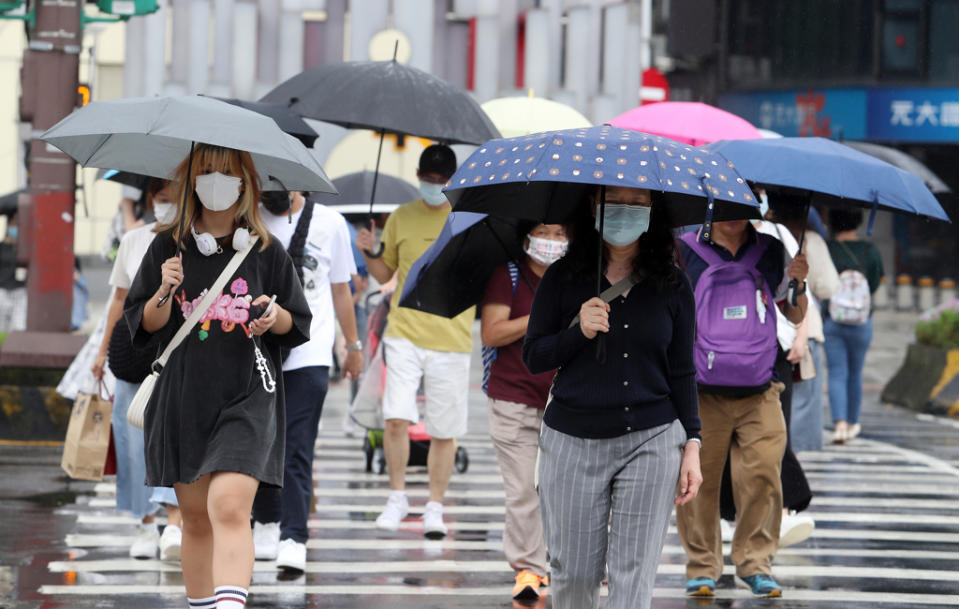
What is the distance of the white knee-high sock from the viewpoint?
5.23 m

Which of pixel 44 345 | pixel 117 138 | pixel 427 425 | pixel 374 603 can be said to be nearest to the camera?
pixel 117 138

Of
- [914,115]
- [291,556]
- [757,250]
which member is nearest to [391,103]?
[757,250]

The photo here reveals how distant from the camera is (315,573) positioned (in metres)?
7.42

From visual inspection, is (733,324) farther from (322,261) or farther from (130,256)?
(130,256)

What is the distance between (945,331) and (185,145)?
11603mm

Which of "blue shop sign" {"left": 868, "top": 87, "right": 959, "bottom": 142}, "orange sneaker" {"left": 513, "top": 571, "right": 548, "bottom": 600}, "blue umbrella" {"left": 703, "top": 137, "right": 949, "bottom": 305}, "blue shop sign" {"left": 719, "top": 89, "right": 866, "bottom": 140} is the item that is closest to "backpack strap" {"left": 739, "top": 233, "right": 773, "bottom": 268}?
"blue umbrella" {"left": 703, "top": 137, "right": 949, "bottom": 305}

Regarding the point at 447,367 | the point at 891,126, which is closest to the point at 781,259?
the point at 447,367

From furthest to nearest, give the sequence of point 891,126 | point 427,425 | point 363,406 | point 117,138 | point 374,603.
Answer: point 891,126, point 363,406, point 427,425, point 374,603, point 117,138

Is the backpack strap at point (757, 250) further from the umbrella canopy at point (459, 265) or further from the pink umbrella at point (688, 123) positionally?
the pink umbrella at point (688, 123)

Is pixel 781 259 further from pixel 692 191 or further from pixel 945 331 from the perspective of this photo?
pixel 945 331

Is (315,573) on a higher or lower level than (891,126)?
lower

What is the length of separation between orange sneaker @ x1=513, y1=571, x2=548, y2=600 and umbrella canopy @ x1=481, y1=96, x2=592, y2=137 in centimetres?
315

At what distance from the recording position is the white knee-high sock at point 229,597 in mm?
5227

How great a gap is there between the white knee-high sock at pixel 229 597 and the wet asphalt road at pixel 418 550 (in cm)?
143
